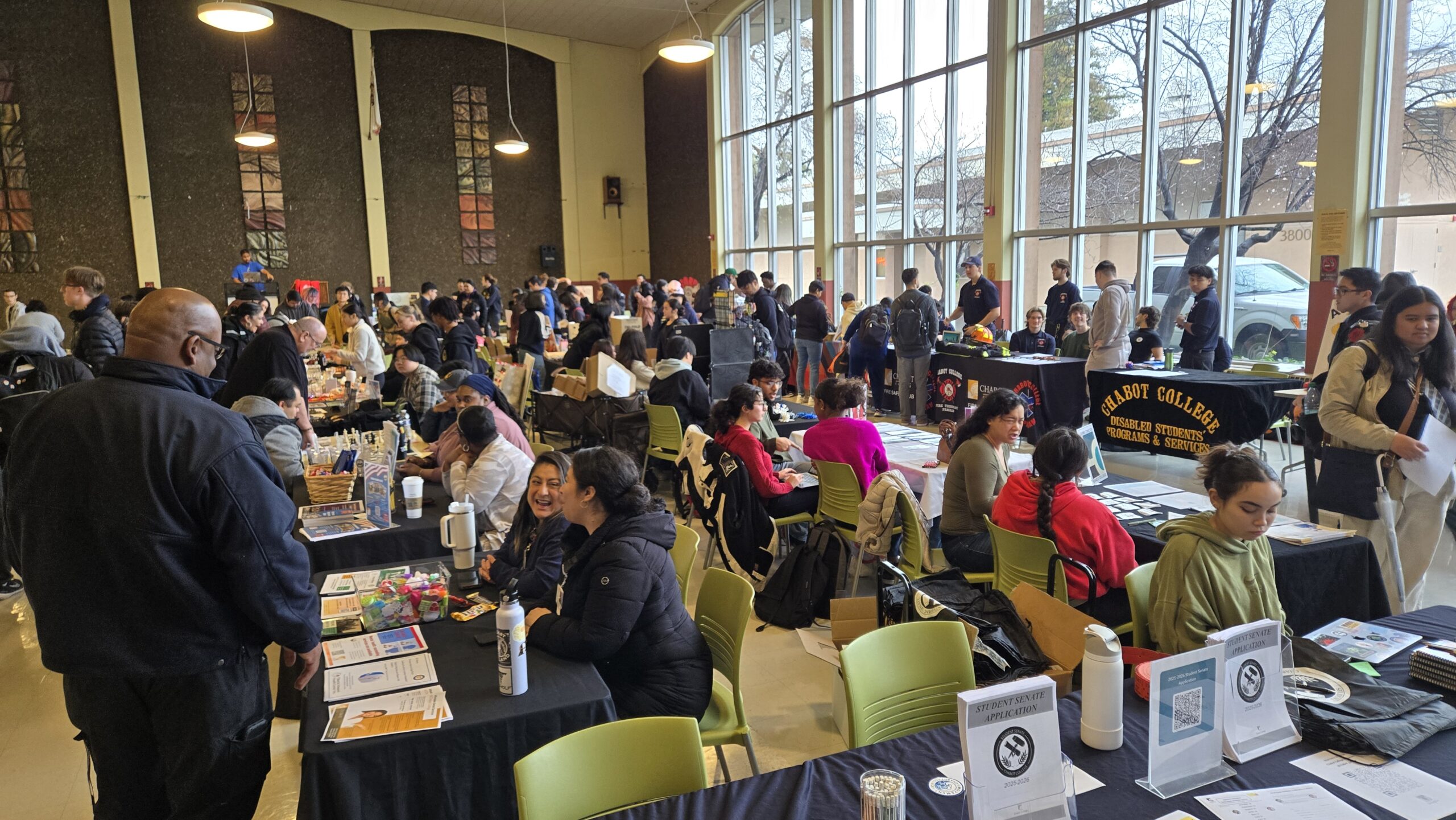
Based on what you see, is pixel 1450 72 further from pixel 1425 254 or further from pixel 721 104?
pixel 721 104

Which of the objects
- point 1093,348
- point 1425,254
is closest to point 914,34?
point 1093,348

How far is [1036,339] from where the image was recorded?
8289 mm

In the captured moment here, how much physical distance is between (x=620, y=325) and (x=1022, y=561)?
6.82 metres

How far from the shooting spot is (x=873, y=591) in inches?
184

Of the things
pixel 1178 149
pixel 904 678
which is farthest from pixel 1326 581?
pixel 1178 149

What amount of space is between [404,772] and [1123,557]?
97.0 inches

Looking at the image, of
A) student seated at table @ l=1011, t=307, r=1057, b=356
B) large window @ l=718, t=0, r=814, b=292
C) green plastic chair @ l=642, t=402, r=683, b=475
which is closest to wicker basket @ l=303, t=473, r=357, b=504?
green plastic chair @ l=642, t=402, r=683, b=475

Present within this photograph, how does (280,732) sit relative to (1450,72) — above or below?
below

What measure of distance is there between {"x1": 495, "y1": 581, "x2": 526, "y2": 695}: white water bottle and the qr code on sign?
1384 millimetres

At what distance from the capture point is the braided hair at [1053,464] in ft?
10.3

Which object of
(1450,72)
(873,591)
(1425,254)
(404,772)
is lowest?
(873,591)

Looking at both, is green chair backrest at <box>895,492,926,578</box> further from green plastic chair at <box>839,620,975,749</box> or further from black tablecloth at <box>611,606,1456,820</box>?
black tablecloth at <box>611,606,1456,820</box>

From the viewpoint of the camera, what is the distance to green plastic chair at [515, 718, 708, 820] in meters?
1.68

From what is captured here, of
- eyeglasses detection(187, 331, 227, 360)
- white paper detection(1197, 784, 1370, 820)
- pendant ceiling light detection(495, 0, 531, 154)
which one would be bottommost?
white paper detection(1197, 784, 1370, 820)
